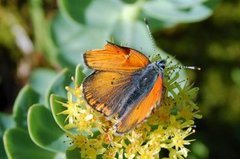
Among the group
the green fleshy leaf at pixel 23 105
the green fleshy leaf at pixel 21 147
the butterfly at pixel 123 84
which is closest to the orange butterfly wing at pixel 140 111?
the butterfly at pixel 123 84

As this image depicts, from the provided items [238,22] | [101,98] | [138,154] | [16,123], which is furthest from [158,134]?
[238,22]

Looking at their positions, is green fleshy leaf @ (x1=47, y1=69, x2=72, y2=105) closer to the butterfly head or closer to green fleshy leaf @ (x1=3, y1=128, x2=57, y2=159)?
green fleshy leaf @ (x1=3, y1=128, x2=57, y2=159)

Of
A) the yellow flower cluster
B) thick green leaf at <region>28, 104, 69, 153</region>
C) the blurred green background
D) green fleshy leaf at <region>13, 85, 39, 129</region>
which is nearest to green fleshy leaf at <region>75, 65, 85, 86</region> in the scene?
the yellow flower cluster

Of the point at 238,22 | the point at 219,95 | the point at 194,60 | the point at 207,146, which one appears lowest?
the point at 207,146

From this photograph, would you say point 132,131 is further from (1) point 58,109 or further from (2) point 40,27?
(2) point 40,27

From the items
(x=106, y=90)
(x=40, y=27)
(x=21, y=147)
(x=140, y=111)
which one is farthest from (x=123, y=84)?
(x=40, y=27)

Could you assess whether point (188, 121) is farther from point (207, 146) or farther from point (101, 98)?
point (207, 146)

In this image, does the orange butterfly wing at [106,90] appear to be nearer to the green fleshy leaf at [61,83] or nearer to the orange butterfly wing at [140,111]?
the orange butterfly wing at [140,111]
